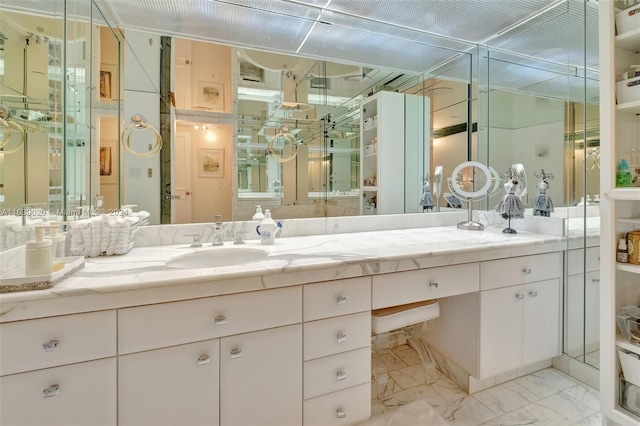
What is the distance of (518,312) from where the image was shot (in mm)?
1626

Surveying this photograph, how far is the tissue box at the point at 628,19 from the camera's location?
1213mm

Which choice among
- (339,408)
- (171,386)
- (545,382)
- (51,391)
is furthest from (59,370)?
(545,382)

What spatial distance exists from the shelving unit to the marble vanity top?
35 cm

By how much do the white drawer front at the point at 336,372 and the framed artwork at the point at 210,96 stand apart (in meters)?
1.43

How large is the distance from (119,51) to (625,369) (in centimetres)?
286

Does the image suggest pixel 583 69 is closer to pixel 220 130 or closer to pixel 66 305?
pixel 220 130

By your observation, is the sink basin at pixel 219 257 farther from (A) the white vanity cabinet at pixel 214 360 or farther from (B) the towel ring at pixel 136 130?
(B) the towel ring at pixel 136 130

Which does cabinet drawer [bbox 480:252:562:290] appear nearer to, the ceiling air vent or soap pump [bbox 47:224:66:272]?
the ceiling air vent

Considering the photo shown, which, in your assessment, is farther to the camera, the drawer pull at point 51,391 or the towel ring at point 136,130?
the towel ring at point 136,130

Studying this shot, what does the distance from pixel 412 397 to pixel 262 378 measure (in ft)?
3.25

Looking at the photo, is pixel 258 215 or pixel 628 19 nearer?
pixel 628 19

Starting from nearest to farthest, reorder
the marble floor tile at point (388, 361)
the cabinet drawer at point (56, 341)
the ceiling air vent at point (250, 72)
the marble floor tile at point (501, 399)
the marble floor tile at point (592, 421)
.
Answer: the cabinet drawer at point (56, 341)
the marble floor tile at point (592, 421)
the marble floor tile at point (501, 399)
the ceiling air vent at point (250, 72)
the marble floor tile at point (388, 361)

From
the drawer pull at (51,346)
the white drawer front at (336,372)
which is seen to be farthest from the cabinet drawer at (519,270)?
the drawer pull at (51,346)

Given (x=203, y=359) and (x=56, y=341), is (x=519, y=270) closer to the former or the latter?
(x=203, y=359)
